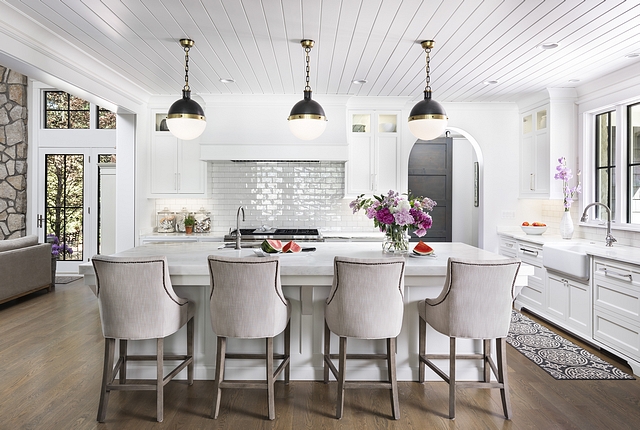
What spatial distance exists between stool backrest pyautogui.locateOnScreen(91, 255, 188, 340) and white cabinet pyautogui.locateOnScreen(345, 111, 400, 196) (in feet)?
11.2

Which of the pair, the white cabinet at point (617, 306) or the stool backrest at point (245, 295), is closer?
the stool backrest at point (245, 295)

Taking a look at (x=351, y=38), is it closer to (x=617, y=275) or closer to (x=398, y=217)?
(x=398, y=217)

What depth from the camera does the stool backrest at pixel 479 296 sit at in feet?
8.16

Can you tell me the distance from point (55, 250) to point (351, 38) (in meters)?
5.30

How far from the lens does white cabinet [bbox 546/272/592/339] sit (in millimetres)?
3869

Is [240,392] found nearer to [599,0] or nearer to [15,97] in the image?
[599,0]

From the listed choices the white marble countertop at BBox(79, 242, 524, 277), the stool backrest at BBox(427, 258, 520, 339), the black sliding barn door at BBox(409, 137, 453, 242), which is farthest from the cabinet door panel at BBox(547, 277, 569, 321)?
the black sliding barn door at BBox(409, 137, 453, 242)

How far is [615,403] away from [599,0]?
103 inches

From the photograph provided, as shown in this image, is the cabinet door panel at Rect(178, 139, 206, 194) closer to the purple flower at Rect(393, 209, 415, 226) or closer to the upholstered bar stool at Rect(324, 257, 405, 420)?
the purple flower at Rect(393, 209, 415, 226)

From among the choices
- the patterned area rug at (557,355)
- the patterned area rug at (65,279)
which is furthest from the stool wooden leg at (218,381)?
the patterned area rug at (65,279)

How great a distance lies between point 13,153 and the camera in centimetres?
670

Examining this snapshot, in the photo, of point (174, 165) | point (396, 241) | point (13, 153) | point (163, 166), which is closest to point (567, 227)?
point (396, 241)

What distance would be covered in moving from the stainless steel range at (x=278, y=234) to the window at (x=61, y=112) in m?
3.61

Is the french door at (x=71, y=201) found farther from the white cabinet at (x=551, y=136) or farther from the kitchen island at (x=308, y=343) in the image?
the white cabinet at (x=551, y=136)
